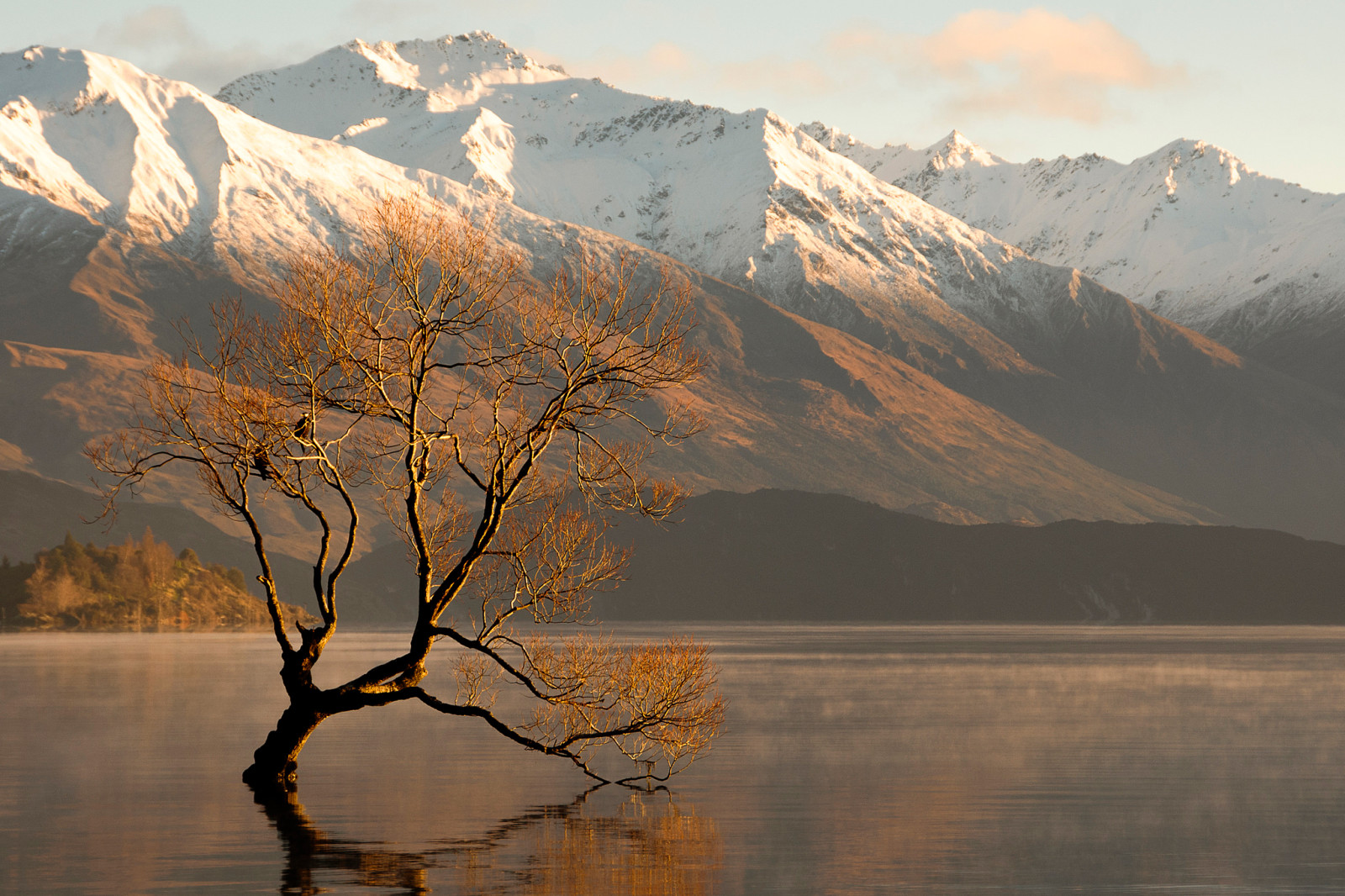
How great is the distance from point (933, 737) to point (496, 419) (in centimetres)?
3156

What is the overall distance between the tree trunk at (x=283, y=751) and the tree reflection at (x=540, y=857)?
235 centimetres

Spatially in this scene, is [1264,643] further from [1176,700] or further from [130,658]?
[130,658]

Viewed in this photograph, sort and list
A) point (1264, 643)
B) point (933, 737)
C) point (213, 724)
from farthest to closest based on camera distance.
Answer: point (1264, 643) → point (213, 724) → point (933, 737)

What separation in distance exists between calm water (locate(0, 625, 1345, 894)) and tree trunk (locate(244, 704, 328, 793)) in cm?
108

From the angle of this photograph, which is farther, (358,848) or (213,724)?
(213,724)

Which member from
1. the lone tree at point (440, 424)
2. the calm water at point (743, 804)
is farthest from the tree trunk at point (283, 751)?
the calm water at point (743, 804)

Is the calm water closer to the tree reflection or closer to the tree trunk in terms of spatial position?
the tree reflection

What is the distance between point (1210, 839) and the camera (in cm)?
3922

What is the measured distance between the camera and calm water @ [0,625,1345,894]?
110ft

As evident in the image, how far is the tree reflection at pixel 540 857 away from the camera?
32.1 meters

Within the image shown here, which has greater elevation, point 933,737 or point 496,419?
→ point 496,419

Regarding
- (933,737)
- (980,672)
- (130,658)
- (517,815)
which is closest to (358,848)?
(517,815)

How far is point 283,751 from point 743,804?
12523 millimetres

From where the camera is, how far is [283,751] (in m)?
46.1
